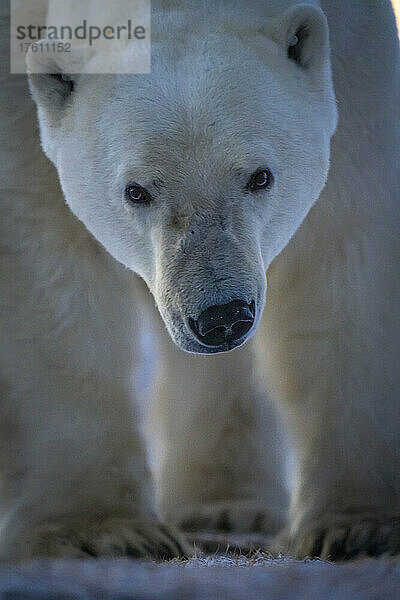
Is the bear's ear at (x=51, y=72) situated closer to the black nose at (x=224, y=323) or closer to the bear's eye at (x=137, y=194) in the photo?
the bear's eye at (x=137, y=194)

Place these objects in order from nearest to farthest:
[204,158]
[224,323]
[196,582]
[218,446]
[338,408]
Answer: [196,582] < [224,323] < [204,158] < [338,408] < [218,446]

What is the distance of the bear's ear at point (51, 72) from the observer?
329 cm

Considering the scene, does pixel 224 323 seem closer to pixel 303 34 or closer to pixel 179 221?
pixel 179 221

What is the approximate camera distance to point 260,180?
3150 mm

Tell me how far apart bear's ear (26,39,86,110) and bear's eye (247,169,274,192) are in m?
0.57

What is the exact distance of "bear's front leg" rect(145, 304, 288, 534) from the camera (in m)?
4.25

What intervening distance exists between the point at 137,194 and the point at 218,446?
146cm

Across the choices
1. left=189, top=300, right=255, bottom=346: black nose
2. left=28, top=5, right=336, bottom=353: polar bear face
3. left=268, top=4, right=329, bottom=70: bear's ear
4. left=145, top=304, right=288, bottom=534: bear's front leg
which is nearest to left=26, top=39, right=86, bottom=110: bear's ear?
left=28, top=5, right=336, bottom=353: polar bear face

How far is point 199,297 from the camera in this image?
2924 mm

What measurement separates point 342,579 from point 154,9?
1.59 m

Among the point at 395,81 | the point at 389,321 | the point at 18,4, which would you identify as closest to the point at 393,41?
the point at 395,81

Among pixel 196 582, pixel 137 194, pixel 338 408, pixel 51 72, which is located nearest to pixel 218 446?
pixel 338 408

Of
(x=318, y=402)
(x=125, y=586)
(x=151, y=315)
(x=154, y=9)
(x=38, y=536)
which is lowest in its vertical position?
(x=125, y=586)

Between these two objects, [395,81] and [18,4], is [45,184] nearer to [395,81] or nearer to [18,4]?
[18,4]
